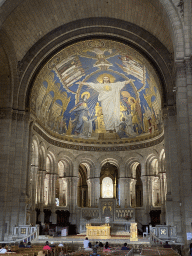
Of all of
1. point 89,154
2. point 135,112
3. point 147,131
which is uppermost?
point 135,112

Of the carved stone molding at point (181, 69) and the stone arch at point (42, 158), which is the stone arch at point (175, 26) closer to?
the carved stone molding at point (181, 69)

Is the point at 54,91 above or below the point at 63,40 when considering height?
below

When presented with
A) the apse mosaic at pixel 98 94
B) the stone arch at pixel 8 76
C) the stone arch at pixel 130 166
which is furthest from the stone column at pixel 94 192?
the stone arch at pixel 8 76

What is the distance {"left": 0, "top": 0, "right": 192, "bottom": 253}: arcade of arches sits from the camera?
71.4 ft

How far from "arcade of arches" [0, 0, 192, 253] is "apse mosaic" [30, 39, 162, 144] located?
0.12m

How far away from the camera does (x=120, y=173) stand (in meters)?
35.7

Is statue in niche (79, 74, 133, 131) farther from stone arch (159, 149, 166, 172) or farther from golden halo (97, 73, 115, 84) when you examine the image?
stone arch (159, 149, 166, 172)

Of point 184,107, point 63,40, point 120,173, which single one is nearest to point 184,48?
point 184,107

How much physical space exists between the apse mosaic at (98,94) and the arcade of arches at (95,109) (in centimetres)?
12

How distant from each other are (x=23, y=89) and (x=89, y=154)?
524 inches

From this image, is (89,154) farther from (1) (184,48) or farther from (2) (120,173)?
(1) (184,48)

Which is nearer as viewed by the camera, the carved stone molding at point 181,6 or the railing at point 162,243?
the carved stone molding at point 181,6

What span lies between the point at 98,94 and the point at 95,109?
1.94 m

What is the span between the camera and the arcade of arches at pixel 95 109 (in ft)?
71.4
